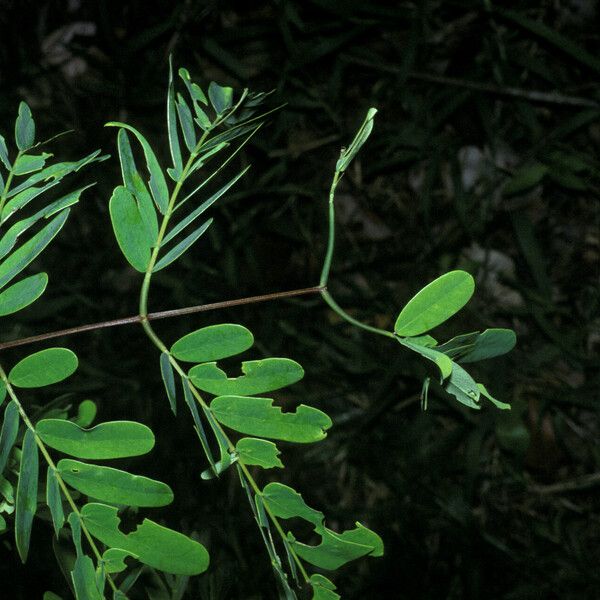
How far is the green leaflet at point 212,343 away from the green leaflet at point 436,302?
0.28 ft

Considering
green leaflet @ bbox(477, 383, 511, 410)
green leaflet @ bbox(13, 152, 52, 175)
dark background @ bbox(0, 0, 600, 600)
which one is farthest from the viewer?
dark background @ bbox(0, 0, 600, 600)

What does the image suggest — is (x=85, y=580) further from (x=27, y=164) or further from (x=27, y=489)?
(x=27, y=164)

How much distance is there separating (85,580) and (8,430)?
0.09 m

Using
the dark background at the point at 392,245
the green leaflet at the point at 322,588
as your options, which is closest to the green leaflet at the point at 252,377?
the green leaflet at the point at 322,588

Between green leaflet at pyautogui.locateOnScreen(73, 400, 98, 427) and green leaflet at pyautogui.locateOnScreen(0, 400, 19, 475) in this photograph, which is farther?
green leaflet at pyautogui.locateOnScreen(73, 400, 98, 427)

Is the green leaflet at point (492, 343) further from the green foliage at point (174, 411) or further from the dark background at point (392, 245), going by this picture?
the dark background at point (392, 245)

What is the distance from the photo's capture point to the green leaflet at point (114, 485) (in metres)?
0.36

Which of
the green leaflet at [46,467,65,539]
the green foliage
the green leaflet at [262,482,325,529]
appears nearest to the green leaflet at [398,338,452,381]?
the green foliage

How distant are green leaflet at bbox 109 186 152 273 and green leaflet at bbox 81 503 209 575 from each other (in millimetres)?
135

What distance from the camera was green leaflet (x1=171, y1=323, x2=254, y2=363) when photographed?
0.37 metres

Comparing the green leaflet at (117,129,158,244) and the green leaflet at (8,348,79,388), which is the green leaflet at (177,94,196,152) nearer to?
the green leaflet at (117,129,158,244)

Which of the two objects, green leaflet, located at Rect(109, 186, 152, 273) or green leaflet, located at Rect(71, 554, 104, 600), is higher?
green leaflet, located at Rect(109, 186, 152, 273)

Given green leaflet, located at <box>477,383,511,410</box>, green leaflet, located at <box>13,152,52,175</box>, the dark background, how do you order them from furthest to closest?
1. the dark background
2. green leaflet, located at <box>13,152,52,175</box>
3. green leaflet, located at <box>477,383,511,410</box>

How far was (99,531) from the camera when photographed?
14.7 inches
